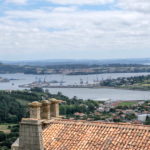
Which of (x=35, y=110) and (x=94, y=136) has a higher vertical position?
(x=35, y=110)

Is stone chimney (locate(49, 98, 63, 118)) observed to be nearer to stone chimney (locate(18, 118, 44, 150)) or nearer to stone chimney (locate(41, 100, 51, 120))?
stone chimney (locate(41, 100, 51, 120))

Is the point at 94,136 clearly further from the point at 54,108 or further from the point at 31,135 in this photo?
the point at 54,108

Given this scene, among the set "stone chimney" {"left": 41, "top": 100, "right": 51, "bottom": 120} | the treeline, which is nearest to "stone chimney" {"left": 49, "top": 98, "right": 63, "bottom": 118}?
"stone chimney" {"left": 41, "top": 100, "right": 51, "bottom": 120}

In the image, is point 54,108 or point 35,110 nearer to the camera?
point 35,110

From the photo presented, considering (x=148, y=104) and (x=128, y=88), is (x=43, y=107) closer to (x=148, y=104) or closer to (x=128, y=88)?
(x=148, y=104)

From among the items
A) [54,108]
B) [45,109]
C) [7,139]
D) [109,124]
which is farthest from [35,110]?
[7,139]

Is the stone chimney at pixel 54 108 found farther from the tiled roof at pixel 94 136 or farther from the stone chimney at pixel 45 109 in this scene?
the tiled roof at pixel 94 136

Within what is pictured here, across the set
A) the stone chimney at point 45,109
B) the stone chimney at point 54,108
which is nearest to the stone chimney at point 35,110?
the stone chimney at point 45,109
